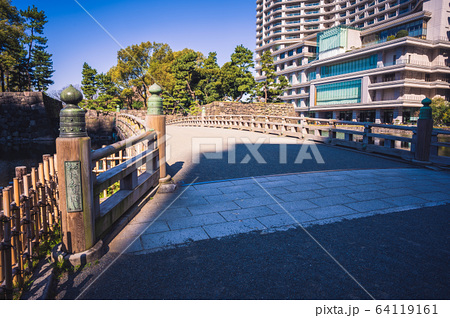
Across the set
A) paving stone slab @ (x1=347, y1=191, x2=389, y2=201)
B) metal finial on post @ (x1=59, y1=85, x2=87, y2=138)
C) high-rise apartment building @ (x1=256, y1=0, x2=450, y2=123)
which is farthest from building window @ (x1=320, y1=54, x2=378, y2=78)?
metal finial on post @ (x1=59, y1=85, x2=87, y2=138)

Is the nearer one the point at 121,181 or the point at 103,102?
the point at 121,181

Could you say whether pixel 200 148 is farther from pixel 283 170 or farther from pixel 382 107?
pixel 382 107

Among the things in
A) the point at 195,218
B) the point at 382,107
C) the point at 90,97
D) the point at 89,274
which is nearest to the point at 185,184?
the point at 195,218

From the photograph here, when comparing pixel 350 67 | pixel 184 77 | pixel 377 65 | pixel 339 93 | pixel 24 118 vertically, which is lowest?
pixel 24 118

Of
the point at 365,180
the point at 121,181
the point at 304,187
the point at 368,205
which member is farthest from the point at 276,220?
the point at 365,180

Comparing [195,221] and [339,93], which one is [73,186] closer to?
[195,221]

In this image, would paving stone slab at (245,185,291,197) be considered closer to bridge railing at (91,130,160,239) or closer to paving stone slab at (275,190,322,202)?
paving stone slab at (275,190,322,202)

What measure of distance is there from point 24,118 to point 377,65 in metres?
42.1

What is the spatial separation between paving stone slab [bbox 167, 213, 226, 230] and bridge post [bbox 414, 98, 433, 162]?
7336 mm

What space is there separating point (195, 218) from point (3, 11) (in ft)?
136

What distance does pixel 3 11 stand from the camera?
33594 mm

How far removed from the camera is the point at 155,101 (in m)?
5.86

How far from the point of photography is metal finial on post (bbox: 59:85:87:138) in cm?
288

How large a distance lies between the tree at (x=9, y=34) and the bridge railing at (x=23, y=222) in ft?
120
